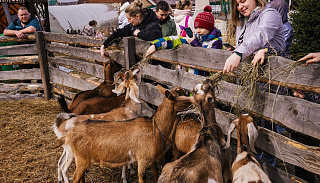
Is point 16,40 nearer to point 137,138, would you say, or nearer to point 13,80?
point 13,80

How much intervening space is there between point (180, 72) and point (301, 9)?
5.02 meters

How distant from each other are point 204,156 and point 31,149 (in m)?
3.48

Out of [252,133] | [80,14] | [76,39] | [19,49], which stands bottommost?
[252,133]

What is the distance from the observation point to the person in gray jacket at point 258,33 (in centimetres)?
271

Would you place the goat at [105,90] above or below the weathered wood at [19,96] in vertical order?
above

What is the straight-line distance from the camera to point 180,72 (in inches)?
158

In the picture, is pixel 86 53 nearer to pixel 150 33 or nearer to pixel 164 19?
pixel 164 19

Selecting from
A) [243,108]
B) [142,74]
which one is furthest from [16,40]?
[243,108]

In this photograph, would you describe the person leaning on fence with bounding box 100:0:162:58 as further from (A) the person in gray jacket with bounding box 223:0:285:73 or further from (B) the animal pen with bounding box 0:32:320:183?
(A) the person in gray jacket with bounding box 223:0:285:73

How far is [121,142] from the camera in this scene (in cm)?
343

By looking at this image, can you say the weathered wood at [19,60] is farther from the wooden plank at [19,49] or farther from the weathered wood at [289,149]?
the weathered wood at [289,149]

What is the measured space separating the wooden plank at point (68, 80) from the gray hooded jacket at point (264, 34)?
409 cm

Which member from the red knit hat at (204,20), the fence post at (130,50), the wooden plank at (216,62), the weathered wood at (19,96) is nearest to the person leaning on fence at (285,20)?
the red knit hat at (204,20)

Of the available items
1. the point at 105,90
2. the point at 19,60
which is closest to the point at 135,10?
the point at 105,90
